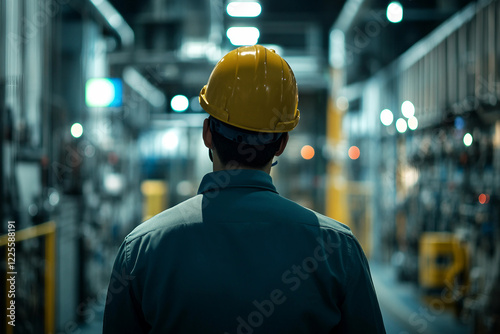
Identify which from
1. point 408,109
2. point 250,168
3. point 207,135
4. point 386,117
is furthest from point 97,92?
point 250,168

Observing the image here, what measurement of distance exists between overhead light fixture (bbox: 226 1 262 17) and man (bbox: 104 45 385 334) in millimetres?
7333

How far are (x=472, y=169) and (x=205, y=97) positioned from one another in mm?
4828

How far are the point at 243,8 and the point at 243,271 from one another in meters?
7.83

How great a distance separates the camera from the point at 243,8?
858cm

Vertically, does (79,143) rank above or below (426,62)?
below

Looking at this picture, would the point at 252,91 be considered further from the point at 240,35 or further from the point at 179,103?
the point at 179,103

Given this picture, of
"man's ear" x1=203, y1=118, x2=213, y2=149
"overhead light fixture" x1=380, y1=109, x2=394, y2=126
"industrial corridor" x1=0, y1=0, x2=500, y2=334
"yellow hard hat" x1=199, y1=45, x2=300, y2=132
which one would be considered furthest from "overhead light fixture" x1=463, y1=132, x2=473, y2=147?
"man's ear" x1=203, y1=118, x2=213, y2=149

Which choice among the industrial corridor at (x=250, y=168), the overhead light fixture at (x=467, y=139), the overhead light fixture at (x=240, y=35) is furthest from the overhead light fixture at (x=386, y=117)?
the overhead light fixture at (x=467, y=139)

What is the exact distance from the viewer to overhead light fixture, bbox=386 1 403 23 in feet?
20.8

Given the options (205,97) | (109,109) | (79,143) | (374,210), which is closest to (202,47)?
(109,109)

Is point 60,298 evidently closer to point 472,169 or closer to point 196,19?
point 472,169

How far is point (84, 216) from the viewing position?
6414mm

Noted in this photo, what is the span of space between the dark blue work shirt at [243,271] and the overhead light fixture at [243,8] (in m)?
7.35

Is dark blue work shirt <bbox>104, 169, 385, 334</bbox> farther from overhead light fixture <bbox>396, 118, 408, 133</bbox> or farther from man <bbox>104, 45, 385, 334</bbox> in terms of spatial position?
overhead light fixture <bbox>396, 118, 408, 133</bbox>
